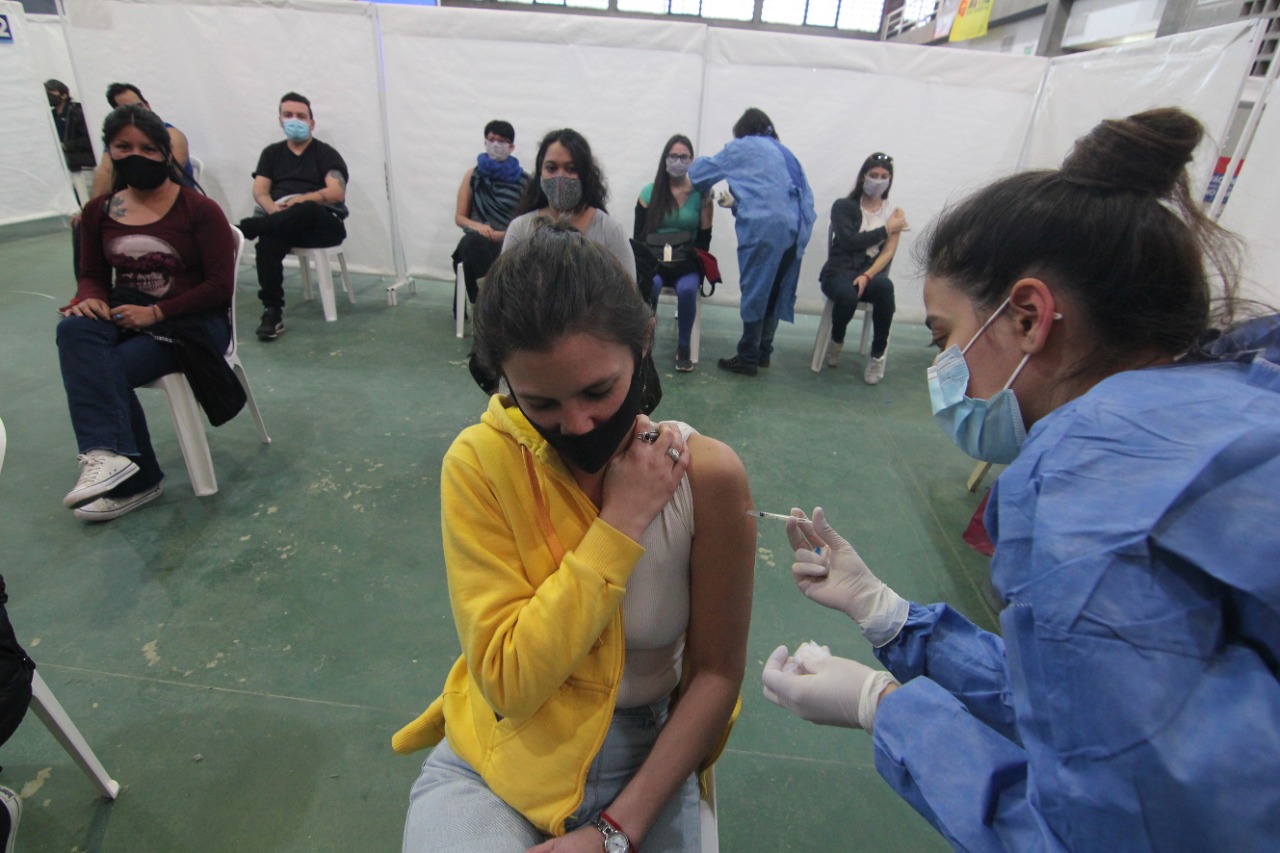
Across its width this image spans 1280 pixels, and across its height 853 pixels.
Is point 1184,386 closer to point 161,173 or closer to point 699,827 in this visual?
point 699,827

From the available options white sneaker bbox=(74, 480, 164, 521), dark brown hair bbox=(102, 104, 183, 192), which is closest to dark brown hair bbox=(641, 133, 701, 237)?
dark brown hair bbox=(102, 104, 183, 192)

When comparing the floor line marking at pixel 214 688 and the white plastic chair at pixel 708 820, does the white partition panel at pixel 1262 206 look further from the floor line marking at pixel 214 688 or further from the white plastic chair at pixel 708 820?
the floor line marking at pixel 214 688

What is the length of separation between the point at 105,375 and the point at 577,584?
2201 mm

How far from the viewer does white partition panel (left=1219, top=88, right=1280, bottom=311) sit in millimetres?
2121

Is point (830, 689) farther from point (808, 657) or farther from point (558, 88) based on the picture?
point (558, 88)

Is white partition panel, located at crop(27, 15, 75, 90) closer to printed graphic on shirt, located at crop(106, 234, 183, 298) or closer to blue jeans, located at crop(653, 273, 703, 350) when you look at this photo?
printed graphic on shirt, located at crop(106, 234, 183, 298)

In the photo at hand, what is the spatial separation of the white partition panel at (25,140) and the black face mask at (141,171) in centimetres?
590

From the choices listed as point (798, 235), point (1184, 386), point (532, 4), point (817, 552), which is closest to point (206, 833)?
point (817, 552)

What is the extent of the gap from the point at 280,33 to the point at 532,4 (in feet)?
28.5

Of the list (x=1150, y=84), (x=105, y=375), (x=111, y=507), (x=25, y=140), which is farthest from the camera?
(x=25, y=140)

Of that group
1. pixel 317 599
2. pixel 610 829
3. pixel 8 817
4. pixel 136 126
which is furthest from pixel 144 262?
pixel 610 829

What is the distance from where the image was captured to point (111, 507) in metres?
2.23

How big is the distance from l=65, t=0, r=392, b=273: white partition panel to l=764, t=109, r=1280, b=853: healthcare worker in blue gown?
16.3 ft

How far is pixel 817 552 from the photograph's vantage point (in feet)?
3.76
